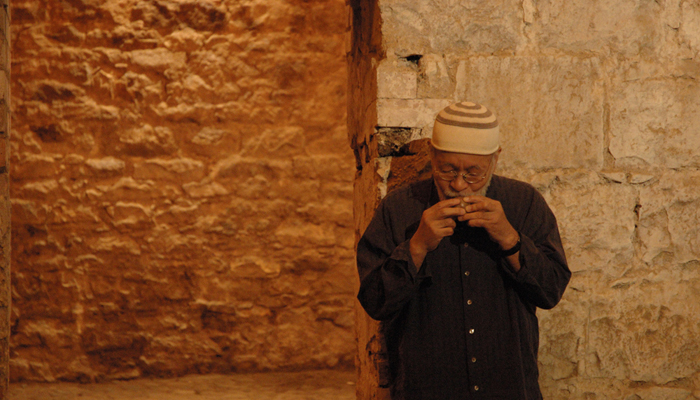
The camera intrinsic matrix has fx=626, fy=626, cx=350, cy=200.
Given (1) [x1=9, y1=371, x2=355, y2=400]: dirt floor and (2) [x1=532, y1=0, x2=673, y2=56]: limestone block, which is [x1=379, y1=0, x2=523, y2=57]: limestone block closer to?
(2) [x1=532, y1=0, x2=673, y2=56]: limestone block

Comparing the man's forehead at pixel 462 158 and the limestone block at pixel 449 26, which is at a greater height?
the limestone block at pixel 449 26

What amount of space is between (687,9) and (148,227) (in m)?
3.19

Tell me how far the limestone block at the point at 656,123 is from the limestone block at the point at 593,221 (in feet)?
0.47

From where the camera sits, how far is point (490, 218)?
155 centimetres

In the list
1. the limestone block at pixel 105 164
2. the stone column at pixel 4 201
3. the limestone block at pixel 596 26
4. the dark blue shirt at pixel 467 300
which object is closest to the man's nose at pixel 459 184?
the dark blue shirt at pixel 467 300

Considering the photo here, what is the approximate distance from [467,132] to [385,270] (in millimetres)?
407

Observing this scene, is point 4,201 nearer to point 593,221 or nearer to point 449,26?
point 449,26

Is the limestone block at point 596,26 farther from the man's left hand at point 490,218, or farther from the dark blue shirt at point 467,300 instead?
the man's left hand at point 490,218

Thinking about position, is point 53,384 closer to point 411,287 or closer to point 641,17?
point 411,287

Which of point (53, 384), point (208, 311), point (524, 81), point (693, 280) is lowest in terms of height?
point (53, 384)

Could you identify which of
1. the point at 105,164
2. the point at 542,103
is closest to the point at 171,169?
the point at 105,164

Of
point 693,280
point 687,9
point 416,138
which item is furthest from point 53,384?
point 687,9

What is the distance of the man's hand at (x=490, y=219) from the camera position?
1550mm

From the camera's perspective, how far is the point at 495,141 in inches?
63.6
